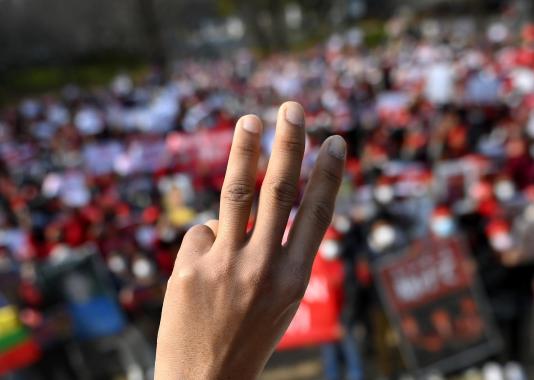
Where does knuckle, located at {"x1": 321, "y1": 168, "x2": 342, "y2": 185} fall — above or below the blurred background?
below

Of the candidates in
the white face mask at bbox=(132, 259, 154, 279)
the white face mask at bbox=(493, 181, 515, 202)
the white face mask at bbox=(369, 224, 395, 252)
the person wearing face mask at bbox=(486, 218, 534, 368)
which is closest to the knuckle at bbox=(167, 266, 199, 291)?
the white face mask at bbox=(369, 224, 395, 252)

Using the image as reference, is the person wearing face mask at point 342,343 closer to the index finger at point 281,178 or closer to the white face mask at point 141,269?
the white face mask at point 141,269

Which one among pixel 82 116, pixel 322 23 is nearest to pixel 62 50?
pixel 322 23

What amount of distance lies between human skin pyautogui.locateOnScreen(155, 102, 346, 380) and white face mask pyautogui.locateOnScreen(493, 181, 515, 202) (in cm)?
556

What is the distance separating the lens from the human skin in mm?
1184

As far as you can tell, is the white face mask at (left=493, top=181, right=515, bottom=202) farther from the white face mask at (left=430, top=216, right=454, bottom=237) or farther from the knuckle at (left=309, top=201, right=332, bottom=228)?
the knuckle at (left=309, top=201, right=332, bottom=228)

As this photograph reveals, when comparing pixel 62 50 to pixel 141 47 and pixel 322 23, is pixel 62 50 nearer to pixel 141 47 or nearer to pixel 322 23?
pixel 141 47

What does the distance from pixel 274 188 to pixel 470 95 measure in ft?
36.2

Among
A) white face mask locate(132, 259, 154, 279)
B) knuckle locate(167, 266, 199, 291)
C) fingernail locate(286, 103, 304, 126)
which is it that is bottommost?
knuckle locate(167, 266, 199, 291)

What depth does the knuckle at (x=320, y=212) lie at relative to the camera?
1272 millimetres

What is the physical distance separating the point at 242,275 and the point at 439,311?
3.93 metres

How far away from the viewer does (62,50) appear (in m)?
47.8

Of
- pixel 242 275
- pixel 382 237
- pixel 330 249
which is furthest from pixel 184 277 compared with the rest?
pixel 382 237

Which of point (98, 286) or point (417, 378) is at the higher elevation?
point (98, 286)
